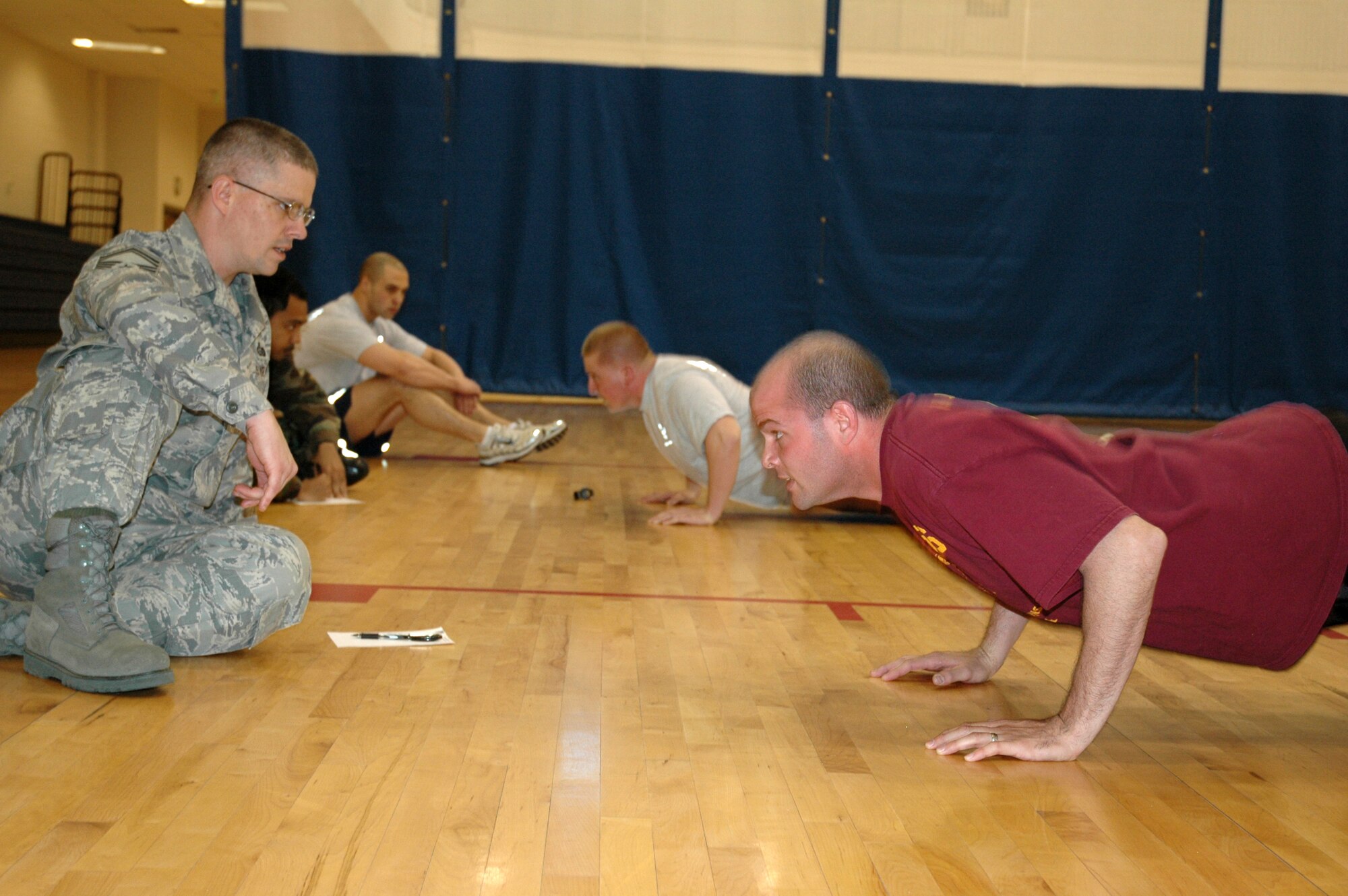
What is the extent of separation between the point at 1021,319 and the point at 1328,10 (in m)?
2.44

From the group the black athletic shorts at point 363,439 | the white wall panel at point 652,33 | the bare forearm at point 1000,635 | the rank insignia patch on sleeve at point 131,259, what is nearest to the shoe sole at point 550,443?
the black athletic shorts at point 363,439

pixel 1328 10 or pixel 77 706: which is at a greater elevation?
pixel 1328 10

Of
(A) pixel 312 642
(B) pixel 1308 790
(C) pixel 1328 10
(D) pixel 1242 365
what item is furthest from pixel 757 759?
(C) pixel 1328 10

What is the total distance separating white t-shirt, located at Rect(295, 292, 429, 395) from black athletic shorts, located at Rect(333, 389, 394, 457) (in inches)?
2.9

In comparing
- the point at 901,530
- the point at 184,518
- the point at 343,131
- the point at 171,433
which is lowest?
the point at 901,530

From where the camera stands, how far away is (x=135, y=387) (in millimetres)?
2266

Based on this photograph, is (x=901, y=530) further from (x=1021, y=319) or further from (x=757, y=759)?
(x=1021, y=319)

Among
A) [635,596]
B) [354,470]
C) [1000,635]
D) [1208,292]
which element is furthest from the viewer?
[1208,292]

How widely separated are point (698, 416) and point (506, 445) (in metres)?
1.72

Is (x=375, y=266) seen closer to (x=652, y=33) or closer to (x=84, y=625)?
(x=652, y=33)

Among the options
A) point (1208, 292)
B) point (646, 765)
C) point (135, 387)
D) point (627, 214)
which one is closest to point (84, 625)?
point (135, 387)

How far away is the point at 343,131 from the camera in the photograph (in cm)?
699

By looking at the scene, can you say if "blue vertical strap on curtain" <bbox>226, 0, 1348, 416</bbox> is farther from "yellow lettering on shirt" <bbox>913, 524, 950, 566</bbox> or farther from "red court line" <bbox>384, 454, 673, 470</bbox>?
"yellow lettering on shirt" <bbox>913, 524, 950, 566</bbox>

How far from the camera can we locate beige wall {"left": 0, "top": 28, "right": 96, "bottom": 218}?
13.1 metres
